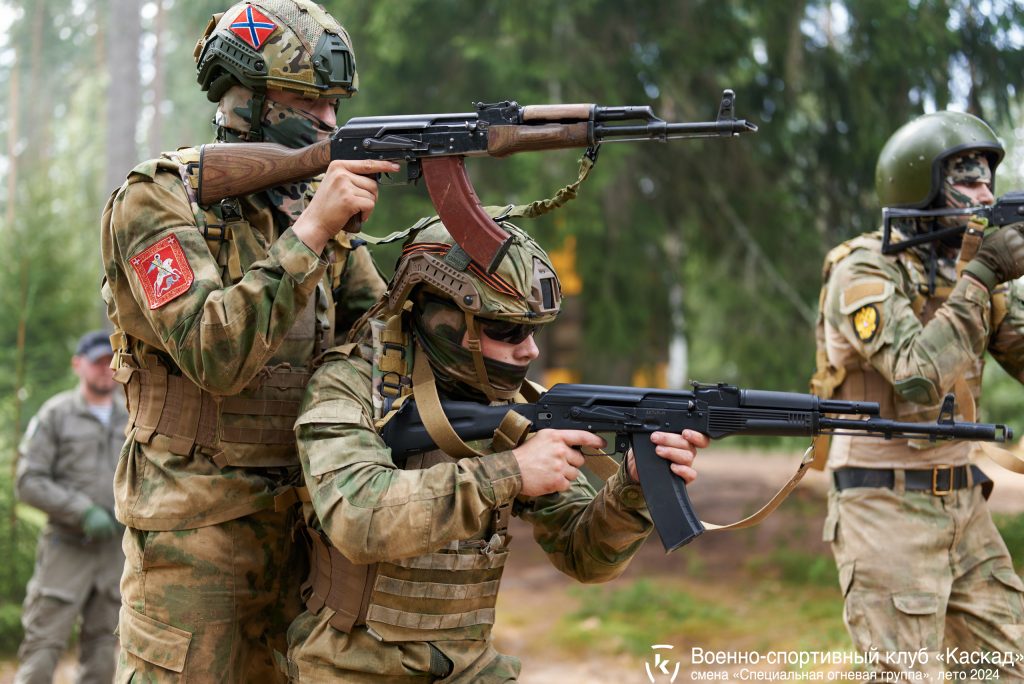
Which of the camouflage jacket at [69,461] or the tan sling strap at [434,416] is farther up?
the tan sling strap at [434,416]

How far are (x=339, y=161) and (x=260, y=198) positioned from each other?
0.49 meters

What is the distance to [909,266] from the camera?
4789 millimetres

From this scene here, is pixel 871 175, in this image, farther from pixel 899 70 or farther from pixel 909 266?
pixel 909 266

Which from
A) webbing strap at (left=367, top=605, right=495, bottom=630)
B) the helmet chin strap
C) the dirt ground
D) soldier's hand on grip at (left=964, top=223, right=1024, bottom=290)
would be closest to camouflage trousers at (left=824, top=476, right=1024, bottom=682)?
soldier's hand on grip at (left=964, top=223, right=1024, bottom=290)

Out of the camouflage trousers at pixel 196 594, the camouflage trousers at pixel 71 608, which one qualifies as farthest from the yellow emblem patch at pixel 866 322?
the camouflage trousers at pixel 71 608

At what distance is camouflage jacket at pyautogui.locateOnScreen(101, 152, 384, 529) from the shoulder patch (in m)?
2.31

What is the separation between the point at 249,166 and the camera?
133 inches

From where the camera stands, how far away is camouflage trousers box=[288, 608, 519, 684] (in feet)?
10.1

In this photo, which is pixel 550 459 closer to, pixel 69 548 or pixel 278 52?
pixel 278 52

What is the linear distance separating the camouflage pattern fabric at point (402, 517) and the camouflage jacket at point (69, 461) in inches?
154

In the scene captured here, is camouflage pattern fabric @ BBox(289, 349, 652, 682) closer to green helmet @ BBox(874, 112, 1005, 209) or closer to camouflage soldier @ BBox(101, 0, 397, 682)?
camouflage soldier @ BBox(101, 0, 397, 682)

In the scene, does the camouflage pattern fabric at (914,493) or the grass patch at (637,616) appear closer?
the camouflage pattern fabric at (914,493)

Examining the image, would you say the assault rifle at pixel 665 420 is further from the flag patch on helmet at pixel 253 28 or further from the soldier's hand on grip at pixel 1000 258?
the soldier's hand on grip at pixel 1000 258

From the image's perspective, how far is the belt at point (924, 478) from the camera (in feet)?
14.9
